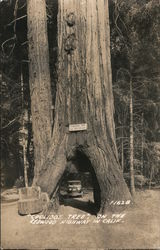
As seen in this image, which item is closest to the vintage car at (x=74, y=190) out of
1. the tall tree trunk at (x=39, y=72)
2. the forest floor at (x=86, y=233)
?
the forest floor at (x=86, y=233)

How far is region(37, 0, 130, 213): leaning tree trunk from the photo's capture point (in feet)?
16.1

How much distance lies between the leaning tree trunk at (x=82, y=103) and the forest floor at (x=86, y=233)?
0.50 meters

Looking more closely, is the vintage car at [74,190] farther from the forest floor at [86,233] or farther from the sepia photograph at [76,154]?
the forest floor at [86,233]

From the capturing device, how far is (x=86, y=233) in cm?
431

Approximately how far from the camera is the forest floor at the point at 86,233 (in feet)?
11.9

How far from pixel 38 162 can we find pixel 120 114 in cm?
568

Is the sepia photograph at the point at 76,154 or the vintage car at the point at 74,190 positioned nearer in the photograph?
the sepia photograph at the point at 76,154

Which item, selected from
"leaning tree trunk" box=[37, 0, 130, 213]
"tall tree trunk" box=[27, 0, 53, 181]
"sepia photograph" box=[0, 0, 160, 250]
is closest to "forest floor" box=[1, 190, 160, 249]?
"sepia photograph" box=[0, 0, 160, 250]

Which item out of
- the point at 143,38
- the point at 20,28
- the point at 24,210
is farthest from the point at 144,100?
the point at 24,210

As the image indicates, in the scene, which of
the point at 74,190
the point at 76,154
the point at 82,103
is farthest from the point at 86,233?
the point at 74,190

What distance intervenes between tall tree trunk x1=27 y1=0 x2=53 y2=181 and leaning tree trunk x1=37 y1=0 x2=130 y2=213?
0.55m

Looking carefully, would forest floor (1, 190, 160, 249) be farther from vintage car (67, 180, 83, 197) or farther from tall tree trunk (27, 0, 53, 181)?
vintage car (67, 180, 83, 197)

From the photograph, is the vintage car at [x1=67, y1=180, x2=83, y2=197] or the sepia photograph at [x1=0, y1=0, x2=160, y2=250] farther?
the vintage car at [x1=67, y1=180, x2=83, y2=197]

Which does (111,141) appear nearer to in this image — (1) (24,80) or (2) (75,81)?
(2) (75,81)
